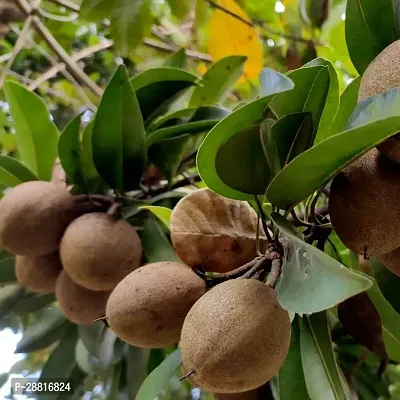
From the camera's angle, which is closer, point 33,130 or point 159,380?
point 159,380

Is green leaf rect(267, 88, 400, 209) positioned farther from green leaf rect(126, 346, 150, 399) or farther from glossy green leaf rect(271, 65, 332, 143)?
green leaf rect(126, 346, 150, 399)

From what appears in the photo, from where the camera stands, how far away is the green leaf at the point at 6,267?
37.0 inches

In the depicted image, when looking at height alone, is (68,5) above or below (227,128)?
below

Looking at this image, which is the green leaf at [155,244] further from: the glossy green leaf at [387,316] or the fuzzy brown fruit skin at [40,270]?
the glossy green leaf at [387,316]

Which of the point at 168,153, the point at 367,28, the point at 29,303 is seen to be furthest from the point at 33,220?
the point at 367,28

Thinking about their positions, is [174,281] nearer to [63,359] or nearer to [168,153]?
[168,153]

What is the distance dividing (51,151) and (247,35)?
0.56 m

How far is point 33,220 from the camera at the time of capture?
27.3 inches

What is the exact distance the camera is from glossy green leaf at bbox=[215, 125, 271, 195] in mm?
446

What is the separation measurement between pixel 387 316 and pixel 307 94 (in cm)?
29

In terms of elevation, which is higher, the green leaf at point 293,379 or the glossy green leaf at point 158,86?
the glossy green leaf at point 158,86

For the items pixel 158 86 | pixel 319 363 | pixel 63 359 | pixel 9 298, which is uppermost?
pixel 158 86

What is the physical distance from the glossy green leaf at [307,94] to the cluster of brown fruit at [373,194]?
0.12ft

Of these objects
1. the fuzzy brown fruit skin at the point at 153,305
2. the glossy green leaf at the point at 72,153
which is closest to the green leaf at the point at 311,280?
the fuzzy brown fruit skin at the point at 153,305
